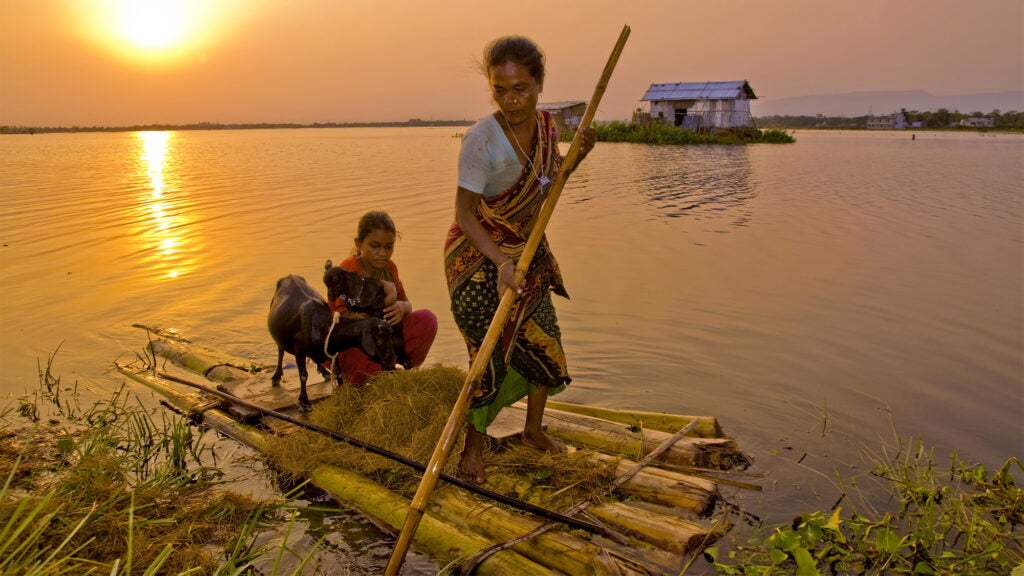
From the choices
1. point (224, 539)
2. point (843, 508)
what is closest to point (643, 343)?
point (843, 508)

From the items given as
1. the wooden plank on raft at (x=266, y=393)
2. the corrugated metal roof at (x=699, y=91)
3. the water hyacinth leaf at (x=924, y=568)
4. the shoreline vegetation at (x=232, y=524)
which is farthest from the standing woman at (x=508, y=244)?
the corrugated metal roof at (x=699, y=91)

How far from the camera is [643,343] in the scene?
5.91 m


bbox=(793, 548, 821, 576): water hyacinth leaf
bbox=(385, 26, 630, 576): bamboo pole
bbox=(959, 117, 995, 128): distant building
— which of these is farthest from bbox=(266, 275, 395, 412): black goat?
bbox=(959, 117, 995, 128): distant building

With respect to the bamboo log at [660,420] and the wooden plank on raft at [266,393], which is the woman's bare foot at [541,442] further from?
the wooden plank on raft at [266,393]

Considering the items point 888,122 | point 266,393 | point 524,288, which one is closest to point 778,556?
point 524,288

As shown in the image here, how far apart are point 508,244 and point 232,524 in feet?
5.67

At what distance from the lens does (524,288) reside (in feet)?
9.65

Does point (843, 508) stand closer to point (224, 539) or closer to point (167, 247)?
point (224, 539)

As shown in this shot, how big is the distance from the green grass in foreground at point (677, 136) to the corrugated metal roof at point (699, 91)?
203 centimetres

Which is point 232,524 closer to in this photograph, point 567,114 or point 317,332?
point 317,332

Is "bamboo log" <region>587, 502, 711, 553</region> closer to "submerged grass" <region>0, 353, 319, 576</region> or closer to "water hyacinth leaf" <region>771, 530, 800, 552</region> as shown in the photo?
"water hyacinth leaf" <region>771, 530, 800, 552</region>

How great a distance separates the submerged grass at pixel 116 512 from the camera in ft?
7.00

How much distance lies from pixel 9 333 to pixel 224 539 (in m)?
4.56

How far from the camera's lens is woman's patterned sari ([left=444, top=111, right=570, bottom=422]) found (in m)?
2.85
